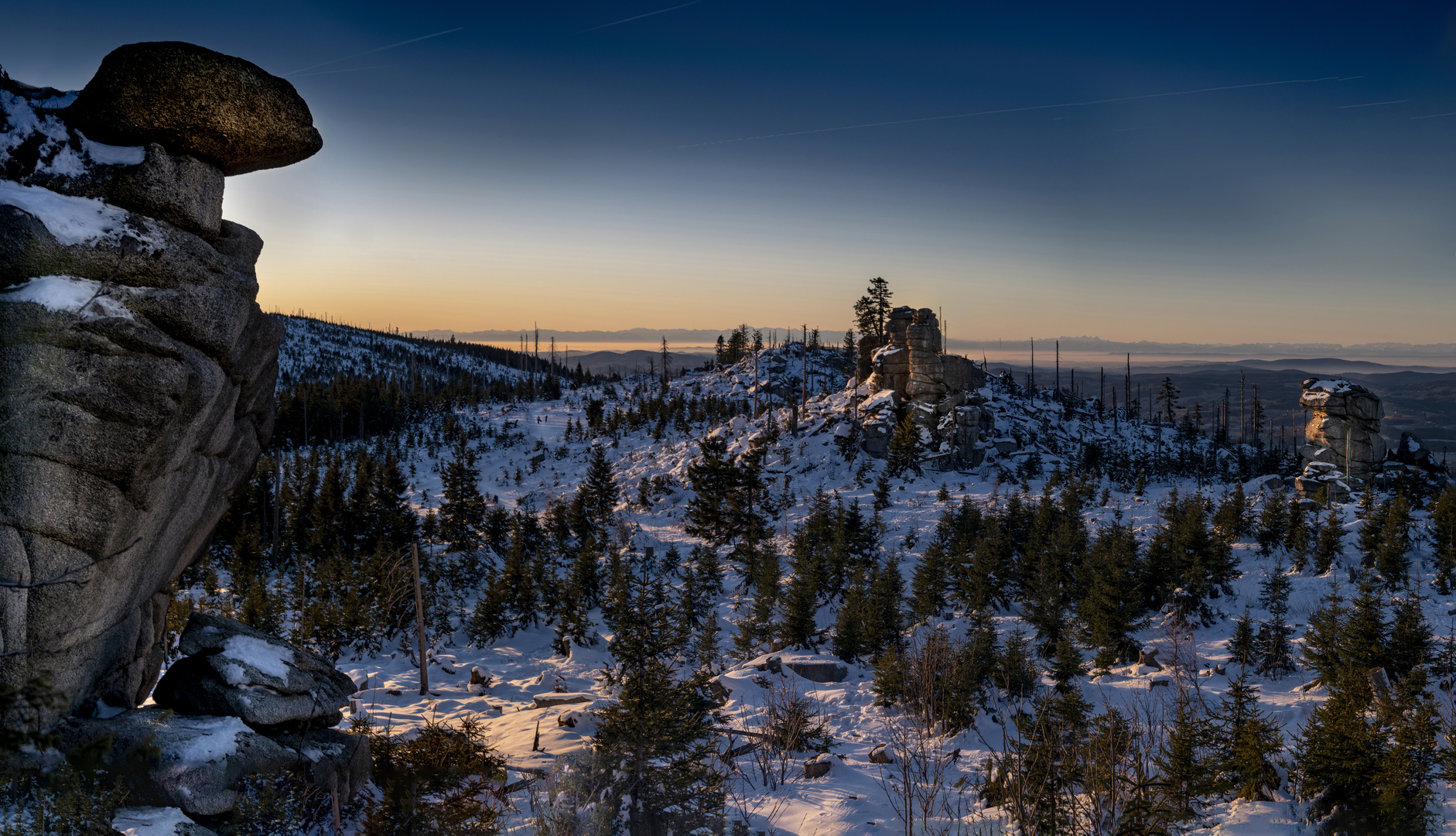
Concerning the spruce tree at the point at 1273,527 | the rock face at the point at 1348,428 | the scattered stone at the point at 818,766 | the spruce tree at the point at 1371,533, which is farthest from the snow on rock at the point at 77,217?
the rock face at the point at 1348,428

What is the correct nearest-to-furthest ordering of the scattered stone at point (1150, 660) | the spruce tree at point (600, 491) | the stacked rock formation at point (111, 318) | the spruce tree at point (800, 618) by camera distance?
→ 1. the stacked rock formation at point (111, 318)
2. the scattered stone at point (1150, 660)
3. the spruce tree at point (800, 618)
4. the spruce tree at point (600, 491)

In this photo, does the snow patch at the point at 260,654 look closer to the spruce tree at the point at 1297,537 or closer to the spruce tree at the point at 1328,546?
the spruce tree at the point at 1297,537

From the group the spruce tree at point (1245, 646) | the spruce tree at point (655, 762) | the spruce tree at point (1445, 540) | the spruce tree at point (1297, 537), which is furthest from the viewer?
the spruce tree at point (1297, 537)

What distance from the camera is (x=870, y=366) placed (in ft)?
207

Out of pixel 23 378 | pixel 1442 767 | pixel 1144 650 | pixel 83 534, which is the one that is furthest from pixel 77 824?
pixel 1144 650

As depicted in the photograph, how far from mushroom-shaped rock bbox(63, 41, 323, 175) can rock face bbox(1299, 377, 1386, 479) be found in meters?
49.0

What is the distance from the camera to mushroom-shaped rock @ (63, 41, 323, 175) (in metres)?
9.60

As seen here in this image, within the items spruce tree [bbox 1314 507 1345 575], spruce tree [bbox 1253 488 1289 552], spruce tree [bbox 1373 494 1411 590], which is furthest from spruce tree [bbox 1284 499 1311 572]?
spruce tree [bbox 1373 494 1411 590]

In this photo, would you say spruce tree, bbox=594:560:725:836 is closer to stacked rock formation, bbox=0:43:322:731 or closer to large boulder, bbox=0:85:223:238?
stacked rock formation, bbox=0:43:322:731

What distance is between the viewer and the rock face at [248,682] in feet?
38.8

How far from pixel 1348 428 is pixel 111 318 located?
169 ft

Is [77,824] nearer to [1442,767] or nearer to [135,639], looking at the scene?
[135,639]

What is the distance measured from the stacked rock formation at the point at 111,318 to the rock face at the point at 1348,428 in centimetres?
4872

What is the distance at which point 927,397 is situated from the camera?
5303cm
